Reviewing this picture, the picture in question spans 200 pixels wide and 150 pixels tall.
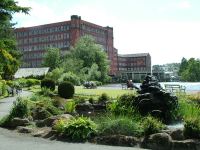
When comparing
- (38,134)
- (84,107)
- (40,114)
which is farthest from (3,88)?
(38,134)

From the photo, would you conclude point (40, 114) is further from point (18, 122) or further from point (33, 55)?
point (33, 55)

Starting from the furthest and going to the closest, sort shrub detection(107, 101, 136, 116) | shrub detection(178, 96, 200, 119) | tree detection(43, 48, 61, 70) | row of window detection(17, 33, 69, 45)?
row of window detection(17, 33, 69, 45)
tree detection(43, 48, 61, 70)
shrub detection(107, 101, 136, 116)
shrub detection(178, 96, 200, 119)

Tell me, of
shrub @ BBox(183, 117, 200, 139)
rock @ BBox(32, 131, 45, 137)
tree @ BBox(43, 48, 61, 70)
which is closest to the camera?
shrub @ BBox(183, 117, 200, 139)

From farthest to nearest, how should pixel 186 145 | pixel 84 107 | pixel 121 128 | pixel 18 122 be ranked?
pixel 84 107 < pixel 18 122 < pixel 121 128 < pixel 186 145

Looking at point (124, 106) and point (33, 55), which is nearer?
point (124, 106)

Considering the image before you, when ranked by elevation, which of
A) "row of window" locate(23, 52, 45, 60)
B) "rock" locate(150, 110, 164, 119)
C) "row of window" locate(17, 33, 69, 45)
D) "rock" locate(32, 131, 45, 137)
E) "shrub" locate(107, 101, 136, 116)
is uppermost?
"row of window" locate(17, 33, 69, 45)

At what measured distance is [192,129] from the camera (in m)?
12.8

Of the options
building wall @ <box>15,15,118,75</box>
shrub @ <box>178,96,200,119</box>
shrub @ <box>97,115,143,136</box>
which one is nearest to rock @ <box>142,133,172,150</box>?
shrub @ <box>97,115,143,136</box>

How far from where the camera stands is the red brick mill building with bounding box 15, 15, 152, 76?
16475cm

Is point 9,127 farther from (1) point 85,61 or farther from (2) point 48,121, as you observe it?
(1) point 85,61

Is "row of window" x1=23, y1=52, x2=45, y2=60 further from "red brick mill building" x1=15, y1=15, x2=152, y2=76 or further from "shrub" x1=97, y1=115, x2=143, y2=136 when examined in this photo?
"shrub" x1=97, y1=115, x2=143, y2=136

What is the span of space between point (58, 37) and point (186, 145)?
525 feet

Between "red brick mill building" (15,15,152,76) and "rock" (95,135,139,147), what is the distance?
147420mm

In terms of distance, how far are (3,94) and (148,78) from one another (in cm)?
2668
